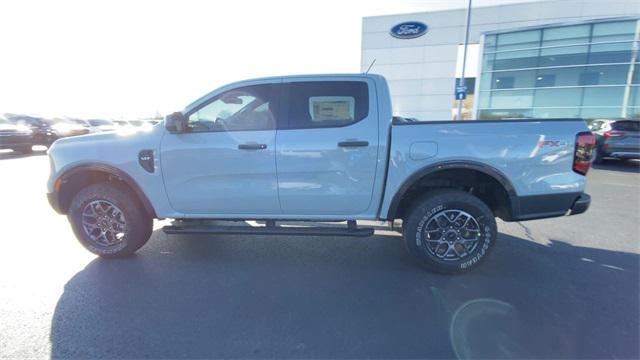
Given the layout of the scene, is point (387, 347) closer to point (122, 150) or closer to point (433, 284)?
point (433, 284)

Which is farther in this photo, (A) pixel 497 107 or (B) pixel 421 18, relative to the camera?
(B) pixel 421 18

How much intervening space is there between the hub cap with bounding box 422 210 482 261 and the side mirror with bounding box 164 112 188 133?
279 cm

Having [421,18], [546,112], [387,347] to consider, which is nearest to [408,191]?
[387,347]

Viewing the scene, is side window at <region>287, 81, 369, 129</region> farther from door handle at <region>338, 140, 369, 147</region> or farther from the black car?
the black car

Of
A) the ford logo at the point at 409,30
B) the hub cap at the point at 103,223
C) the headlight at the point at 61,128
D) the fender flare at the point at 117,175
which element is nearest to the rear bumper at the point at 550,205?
the fender flare at the point at 117,175

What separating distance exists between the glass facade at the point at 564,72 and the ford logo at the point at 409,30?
436 cm

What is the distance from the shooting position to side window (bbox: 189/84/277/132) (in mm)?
3289

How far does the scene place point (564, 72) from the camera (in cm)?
1736

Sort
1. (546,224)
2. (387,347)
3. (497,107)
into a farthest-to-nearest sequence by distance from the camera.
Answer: (497,107)
(546,224)
(387,347)

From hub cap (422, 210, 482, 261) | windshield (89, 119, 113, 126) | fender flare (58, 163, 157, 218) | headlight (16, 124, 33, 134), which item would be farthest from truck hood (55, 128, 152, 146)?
windshield (89, 119, 113, 126)

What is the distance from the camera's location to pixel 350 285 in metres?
3.05

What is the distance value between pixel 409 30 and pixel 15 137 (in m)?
22.7

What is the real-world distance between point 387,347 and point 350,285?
85 centimetres

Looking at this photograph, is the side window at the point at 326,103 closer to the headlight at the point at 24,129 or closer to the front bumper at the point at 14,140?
the front bumper at the point at 14,140
